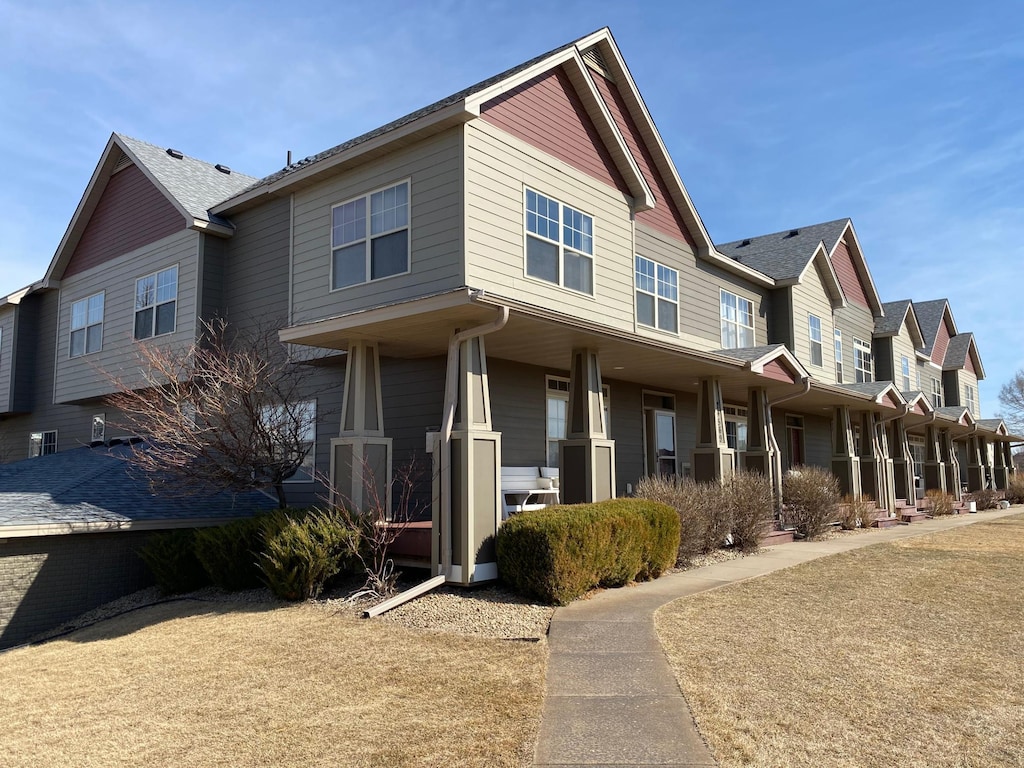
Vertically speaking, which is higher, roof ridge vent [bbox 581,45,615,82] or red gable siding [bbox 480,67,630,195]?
roof ridge vent [bbox 581,45,615,82]

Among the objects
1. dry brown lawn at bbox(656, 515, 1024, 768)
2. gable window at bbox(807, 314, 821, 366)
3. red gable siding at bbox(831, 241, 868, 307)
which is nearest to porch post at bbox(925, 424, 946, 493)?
red gable siding at bbox(831, 241, 868, 307)

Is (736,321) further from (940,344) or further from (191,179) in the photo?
(940,344)

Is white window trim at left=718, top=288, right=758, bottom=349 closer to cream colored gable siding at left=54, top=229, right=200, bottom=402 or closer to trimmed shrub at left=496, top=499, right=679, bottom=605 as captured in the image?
trimmed shrub at left=496, top=499, right=679, bottom=605

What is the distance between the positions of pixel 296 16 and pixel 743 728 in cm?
1164

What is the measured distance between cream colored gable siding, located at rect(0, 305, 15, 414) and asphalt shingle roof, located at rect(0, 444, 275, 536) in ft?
18.4

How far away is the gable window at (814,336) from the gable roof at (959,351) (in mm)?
17955

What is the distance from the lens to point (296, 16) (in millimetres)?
12164

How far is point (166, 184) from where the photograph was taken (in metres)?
16.6

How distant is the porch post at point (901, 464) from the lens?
80.3ft

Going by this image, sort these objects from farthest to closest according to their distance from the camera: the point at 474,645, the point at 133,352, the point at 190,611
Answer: the point at 133,352
the point at 190,611
the point at 474,645

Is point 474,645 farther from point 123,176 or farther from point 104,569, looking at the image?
point 123,176

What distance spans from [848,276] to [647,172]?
13.0m

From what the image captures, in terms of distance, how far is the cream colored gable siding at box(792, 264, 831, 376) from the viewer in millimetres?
21984

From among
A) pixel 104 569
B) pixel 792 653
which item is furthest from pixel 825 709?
pixel 104 569
